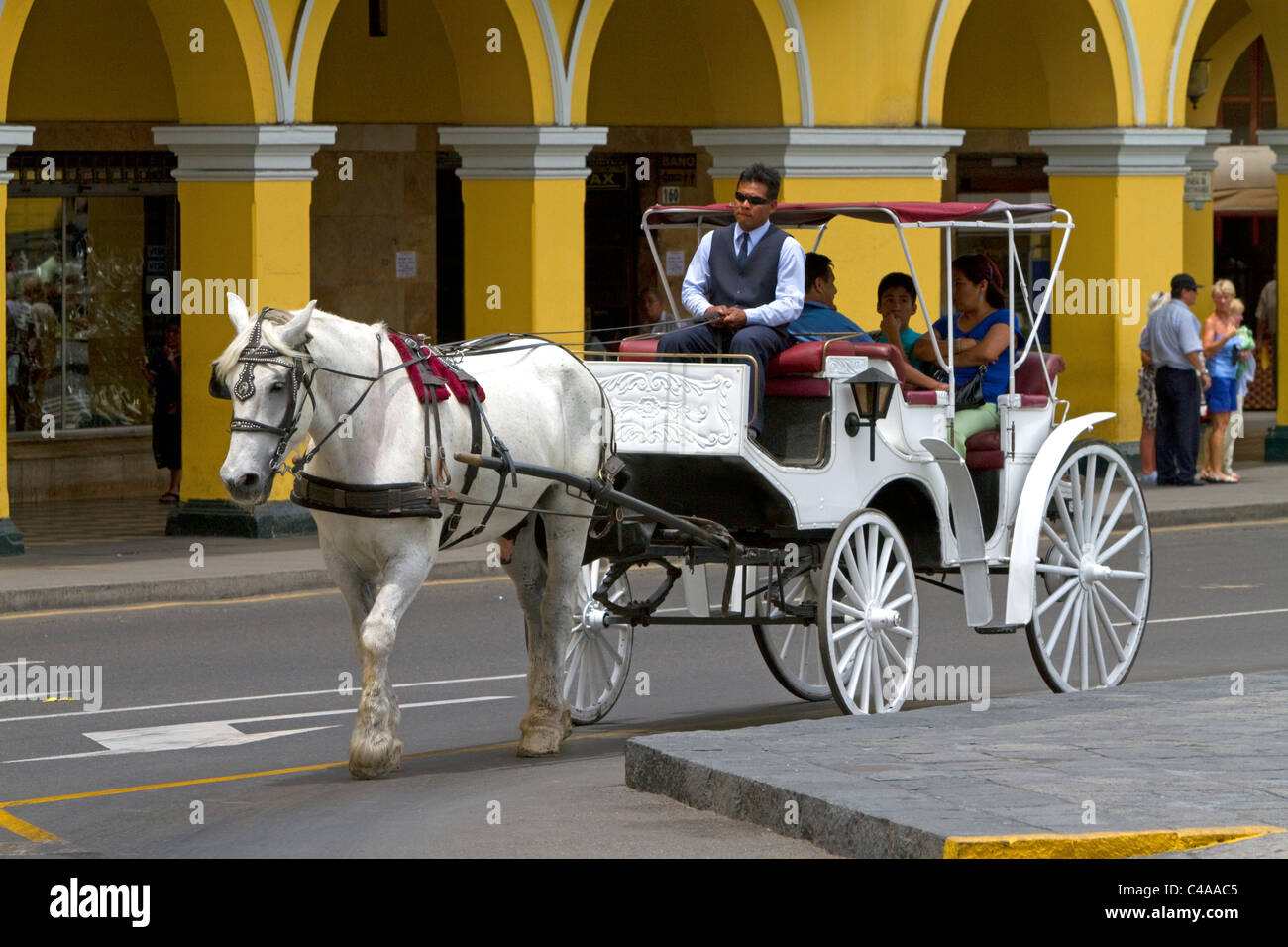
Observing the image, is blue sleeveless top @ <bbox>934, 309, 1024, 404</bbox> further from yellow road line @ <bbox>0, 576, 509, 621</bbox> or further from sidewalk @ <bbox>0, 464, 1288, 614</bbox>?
sidewalk @ <bbox>0, 464, 1288, 614</bbox>

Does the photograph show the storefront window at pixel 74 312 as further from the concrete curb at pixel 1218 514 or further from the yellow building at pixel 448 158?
the concrete curb at pixel 1218 514

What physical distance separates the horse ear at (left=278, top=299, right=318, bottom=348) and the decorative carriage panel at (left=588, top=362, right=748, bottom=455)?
6.02 ft

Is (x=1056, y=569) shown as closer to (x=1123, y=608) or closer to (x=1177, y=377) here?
(x=1123, y=608)

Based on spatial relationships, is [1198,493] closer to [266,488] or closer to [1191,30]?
[1191,30]

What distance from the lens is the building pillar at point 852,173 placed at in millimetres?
20719

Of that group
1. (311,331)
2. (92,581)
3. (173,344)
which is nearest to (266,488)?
(311,331)

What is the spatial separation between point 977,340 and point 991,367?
0.73ft

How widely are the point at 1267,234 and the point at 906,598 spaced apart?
2424 centimetres

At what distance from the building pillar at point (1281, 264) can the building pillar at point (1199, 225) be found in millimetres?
5158

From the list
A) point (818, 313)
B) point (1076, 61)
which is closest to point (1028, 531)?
point (818, 313)

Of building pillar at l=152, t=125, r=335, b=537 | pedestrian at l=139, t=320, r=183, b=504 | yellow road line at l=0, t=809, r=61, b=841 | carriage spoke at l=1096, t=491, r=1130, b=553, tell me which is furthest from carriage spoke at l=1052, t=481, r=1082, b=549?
pedestrian at l=139, t=320, r=183, b=504

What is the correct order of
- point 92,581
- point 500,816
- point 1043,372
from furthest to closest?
point 92,581
point 1043,372
point 500,816

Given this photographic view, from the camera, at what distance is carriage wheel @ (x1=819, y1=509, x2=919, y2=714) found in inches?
391

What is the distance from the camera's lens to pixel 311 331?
8.88 meters
